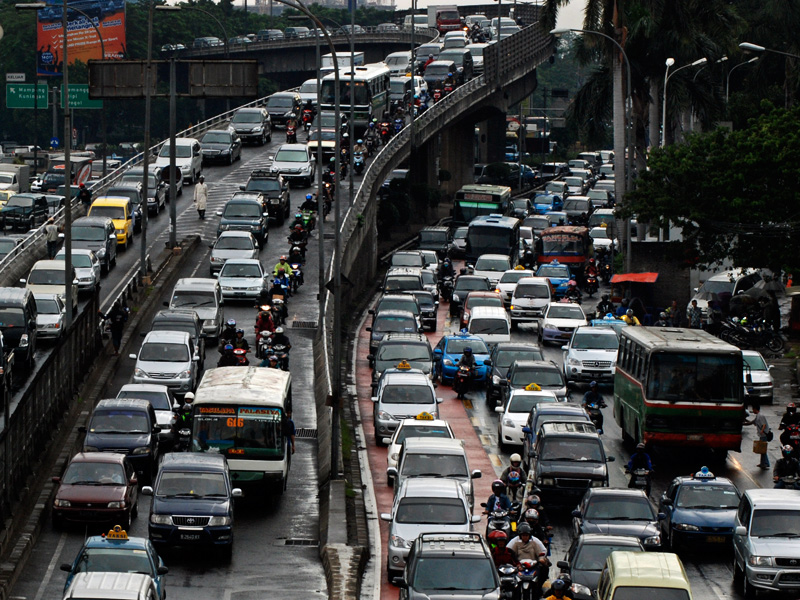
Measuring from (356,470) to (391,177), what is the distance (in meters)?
70.4

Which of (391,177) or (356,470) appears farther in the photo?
(391,177)

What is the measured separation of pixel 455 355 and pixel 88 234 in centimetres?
1481

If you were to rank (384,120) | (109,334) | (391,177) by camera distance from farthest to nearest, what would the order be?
(391,177), (384,120), (109,334)

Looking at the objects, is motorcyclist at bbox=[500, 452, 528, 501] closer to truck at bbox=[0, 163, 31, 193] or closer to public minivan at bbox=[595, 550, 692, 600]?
public minivan at bbox=[595, 550, 692, 600]

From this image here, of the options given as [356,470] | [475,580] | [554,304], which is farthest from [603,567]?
[554,304]

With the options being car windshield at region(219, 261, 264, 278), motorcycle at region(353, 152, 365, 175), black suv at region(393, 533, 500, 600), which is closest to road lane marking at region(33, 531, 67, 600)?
black suv at region(393, 533, 500, 600)

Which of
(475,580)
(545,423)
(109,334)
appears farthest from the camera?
(109,334)

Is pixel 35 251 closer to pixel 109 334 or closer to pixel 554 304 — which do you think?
pixel 109 334

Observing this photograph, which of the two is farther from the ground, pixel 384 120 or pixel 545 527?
pixel 384 120

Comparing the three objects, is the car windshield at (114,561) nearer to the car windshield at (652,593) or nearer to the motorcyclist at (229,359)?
the car windshield at (652,593)

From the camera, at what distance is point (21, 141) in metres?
142

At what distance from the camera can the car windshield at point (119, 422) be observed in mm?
31844

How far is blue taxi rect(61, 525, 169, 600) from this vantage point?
72.3 ft

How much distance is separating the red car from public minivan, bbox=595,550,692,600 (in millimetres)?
10488
